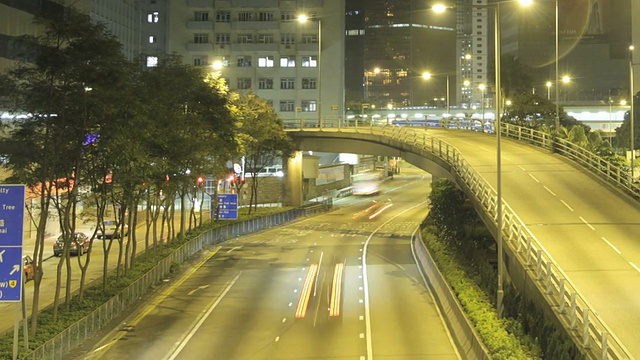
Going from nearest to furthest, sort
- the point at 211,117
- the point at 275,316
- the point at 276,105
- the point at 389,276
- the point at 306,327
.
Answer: the point at 306,327 → the point at 275,316 → the point at 389,276 → the point at 211,117 → the point at 276,105

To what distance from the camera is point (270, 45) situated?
9194 cm

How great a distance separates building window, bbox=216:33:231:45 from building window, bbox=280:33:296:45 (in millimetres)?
7250

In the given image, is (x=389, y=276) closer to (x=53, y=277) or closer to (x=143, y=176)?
(x=143, y=176)

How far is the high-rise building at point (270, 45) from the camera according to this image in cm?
9162

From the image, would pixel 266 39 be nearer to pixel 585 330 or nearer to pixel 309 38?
pixel 309 38

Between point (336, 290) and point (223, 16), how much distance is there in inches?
2786

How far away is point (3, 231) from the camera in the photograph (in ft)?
53.4

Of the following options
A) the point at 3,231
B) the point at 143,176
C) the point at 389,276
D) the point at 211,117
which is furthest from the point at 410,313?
the point at 211,117

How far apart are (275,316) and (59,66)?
11423 millimetres

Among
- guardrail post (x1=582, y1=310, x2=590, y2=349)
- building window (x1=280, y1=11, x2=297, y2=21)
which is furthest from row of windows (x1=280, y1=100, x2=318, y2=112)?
guardrail post (x1=582, y1=310, x2=590, y2=349)

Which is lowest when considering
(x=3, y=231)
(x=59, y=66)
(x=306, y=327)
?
(x=306, y=327)

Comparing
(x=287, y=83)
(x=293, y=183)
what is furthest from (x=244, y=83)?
(x=293, y=183)

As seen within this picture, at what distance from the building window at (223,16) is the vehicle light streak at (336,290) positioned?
211ft

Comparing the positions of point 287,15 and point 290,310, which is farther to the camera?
point 287,15
